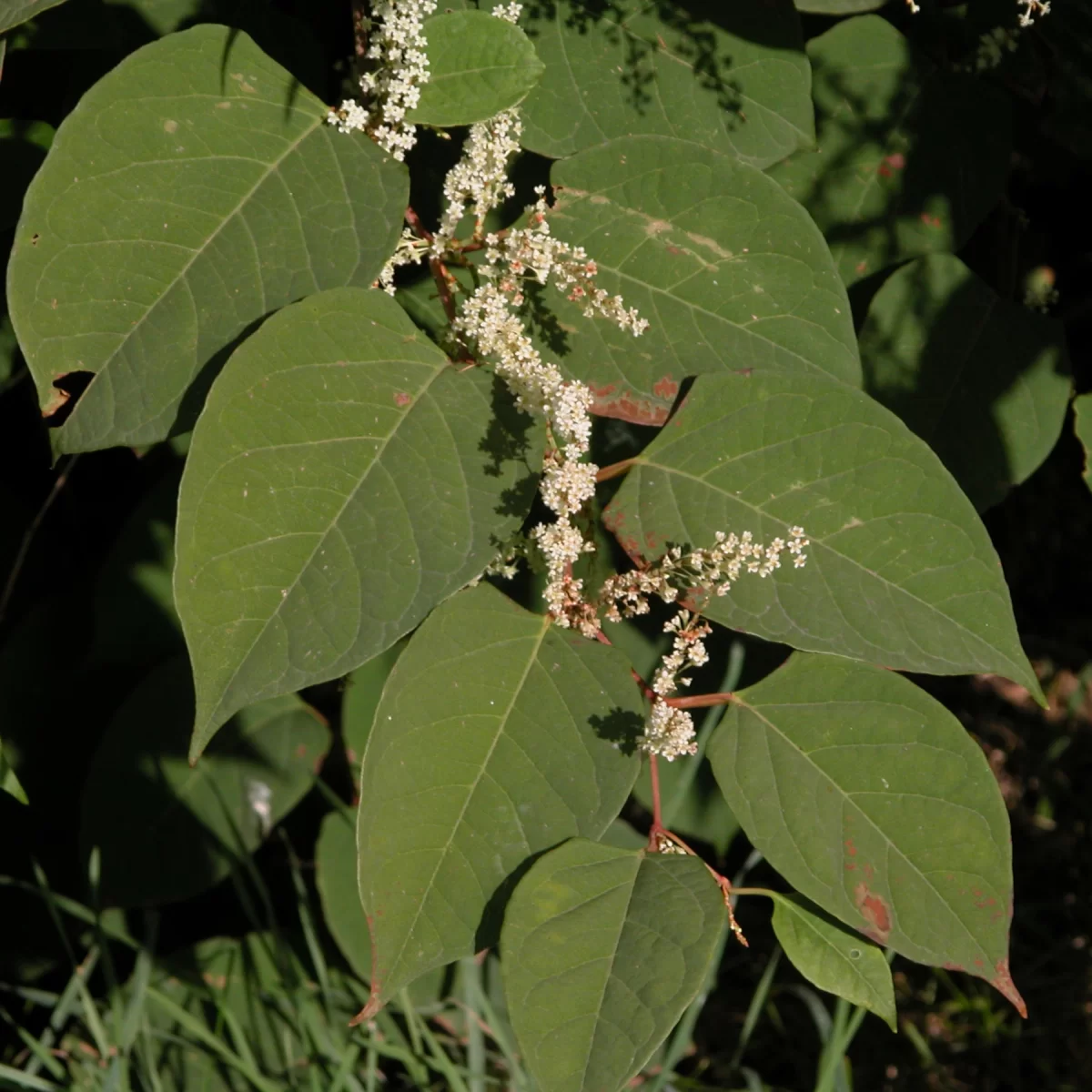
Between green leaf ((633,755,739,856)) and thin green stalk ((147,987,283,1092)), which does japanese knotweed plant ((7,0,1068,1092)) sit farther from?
thin green stalk ((147,987,283,1092))

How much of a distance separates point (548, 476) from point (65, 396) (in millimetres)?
350

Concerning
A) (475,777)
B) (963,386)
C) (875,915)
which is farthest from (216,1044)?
(963,386)

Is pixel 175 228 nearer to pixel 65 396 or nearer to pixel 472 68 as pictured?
pixel 65 396

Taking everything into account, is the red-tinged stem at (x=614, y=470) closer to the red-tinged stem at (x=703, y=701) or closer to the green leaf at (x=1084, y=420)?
the red-tinged stem at (x=703, y=701)

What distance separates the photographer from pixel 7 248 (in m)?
1.09

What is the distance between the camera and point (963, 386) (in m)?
1.16

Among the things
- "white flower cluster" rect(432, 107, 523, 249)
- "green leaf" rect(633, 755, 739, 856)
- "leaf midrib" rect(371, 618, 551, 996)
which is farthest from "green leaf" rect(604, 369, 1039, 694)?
"green leaf" rect(633, 755, 739, 856)

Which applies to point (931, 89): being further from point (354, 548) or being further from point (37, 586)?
point (37, 586)

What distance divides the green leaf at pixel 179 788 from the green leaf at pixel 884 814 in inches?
28.3

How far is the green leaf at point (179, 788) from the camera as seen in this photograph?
1.34m

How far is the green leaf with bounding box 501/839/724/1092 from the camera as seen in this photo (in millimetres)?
763

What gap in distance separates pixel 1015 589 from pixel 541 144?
74.0 inches

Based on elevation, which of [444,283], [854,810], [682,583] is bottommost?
[854,810]

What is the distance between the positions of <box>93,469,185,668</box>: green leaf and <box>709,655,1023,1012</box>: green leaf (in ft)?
2.45
